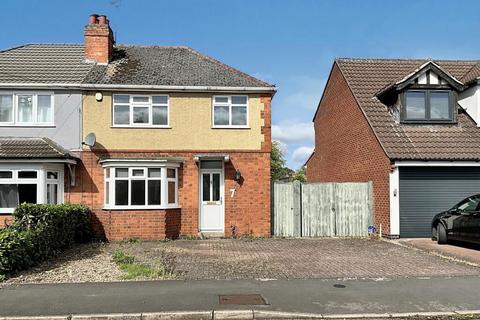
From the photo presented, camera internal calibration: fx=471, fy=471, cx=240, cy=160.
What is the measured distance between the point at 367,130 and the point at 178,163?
23.3ft

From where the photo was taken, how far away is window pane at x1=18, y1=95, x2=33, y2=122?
1611 cm

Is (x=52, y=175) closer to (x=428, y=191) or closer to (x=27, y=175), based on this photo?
(x=27, y=175)

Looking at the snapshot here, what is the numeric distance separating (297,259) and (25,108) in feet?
35.0

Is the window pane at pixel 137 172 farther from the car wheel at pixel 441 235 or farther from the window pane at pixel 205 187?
the car wheel at pixel 441 235

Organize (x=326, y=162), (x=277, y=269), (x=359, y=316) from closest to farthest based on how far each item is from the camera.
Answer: (x=359, y=316) → (x=277, y=269) → (x=326, y=162)

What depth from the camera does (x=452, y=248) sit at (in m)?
13.6

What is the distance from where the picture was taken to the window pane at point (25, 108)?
52.9 ft

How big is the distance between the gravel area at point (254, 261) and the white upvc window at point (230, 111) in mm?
4138

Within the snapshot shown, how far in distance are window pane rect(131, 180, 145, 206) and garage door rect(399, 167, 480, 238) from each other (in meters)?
8.64

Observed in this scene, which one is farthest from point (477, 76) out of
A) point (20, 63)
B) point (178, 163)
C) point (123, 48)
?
point (20, 63)

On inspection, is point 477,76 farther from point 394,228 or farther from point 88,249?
point 88,249

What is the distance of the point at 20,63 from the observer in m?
17.3

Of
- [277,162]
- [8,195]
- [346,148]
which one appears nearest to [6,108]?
[8,195]

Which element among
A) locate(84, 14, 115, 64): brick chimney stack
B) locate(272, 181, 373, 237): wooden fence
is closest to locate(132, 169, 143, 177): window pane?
locate(272, 181, 373, 237): wooden fence
